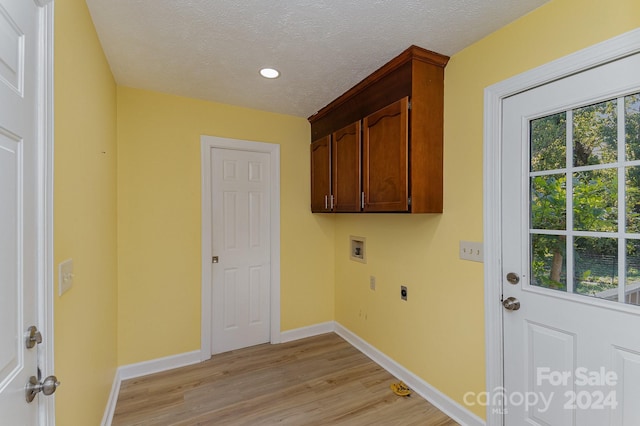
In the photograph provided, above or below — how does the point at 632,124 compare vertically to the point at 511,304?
above

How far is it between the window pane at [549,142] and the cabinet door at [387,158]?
0.68 metres

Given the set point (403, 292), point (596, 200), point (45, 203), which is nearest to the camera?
point (45, 203)

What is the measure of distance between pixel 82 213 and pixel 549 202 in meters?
2.36

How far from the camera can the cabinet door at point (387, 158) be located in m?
1.89

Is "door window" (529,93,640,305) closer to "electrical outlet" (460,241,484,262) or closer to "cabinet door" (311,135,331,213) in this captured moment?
"electrical outlet" (460,241,484,262)

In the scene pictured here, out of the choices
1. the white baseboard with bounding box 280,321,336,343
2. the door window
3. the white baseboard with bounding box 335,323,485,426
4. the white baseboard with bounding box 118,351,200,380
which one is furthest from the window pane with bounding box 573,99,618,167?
the white baseboard with bounding box 118,351,200,380

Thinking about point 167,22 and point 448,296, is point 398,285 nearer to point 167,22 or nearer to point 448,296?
point 448,296

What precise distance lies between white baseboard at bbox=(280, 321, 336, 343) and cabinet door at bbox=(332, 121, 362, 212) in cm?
146

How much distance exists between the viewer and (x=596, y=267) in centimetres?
134

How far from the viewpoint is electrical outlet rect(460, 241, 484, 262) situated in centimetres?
179

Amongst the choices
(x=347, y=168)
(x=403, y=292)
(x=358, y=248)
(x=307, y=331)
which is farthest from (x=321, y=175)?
(x=307, y=331)

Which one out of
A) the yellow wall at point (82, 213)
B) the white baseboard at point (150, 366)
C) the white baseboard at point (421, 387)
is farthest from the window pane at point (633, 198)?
the white baseboard at point (150, 366)

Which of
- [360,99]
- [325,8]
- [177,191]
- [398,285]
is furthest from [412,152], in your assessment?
[177,191]

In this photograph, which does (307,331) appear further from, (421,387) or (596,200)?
(596,200)
